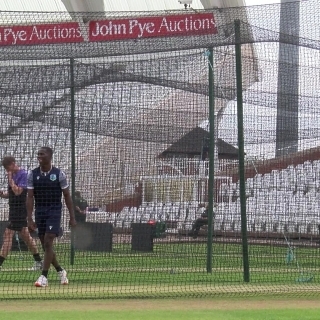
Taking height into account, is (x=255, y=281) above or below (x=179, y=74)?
below

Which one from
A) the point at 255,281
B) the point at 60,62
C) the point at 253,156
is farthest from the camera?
the point at 253,156

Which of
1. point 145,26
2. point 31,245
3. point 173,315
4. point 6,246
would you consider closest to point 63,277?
point 6,246

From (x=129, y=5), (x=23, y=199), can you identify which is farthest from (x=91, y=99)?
(x=129, y=5)

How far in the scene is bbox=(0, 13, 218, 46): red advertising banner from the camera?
837 inches

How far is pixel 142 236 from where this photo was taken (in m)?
17.2

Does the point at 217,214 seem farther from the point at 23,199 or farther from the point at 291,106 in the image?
the point at 23,199

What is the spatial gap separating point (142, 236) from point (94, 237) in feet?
2.50

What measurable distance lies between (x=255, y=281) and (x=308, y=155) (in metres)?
3.06

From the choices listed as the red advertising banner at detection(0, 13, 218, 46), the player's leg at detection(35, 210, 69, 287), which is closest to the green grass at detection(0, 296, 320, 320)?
the player's leg at detection(35, 210, 69, 287)

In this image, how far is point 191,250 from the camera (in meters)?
16.9

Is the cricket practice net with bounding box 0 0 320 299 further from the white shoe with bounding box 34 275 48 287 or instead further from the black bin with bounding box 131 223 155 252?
the white shoe with bounding box 34 275 48 287

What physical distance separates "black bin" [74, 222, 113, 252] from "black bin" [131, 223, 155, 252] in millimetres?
489

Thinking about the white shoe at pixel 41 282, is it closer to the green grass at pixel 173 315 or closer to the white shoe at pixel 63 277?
the white shoe at pixel 63 277

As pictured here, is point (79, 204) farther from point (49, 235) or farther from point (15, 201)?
point (49, 235)
